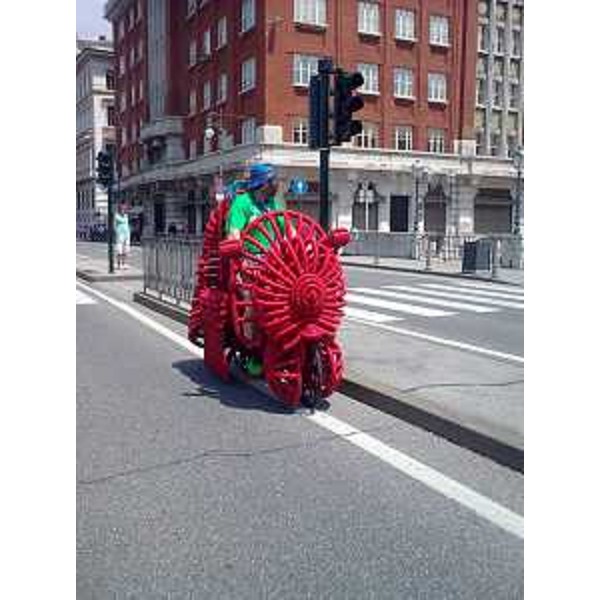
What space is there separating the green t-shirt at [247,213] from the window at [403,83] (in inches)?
1438

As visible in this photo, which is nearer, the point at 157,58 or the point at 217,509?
the point at 217,509

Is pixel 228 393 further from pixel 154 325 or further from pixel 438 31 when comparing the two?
pixel 438 31

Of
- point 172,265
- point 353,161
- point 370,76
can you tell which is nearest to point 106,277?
point 172,265

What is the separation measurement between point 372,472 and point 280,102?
34578 millimetres

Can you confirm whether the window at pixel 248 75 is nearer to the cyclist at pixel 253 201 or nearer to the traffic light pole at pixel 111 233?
the traffic light pole at pixel 111 233

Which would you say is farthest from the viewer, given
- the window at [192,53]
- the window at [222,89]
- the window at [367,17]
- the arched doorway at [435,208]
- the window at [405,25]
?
the window at [192,53]

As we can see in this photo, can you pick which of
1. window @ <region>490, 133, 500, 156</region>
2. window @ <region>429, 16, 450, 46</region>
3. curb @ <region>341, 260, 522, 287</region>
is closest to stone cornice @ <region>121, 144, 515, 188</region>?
window @ <region>490, 133, 500, 156</region>

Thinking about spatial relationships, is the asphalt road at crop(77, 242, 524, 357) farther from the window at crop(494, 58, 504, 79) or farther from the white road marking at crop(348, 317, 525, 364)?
the window at crop(494, 58, 504, 79)

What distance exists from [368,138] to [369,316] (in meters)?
30.0

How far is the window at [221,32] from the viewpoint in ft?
137

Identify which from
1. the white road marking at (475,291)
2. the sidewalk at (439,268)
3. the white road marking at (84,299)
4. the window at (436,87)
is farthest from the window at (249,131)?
the white road marking at (84,299)
